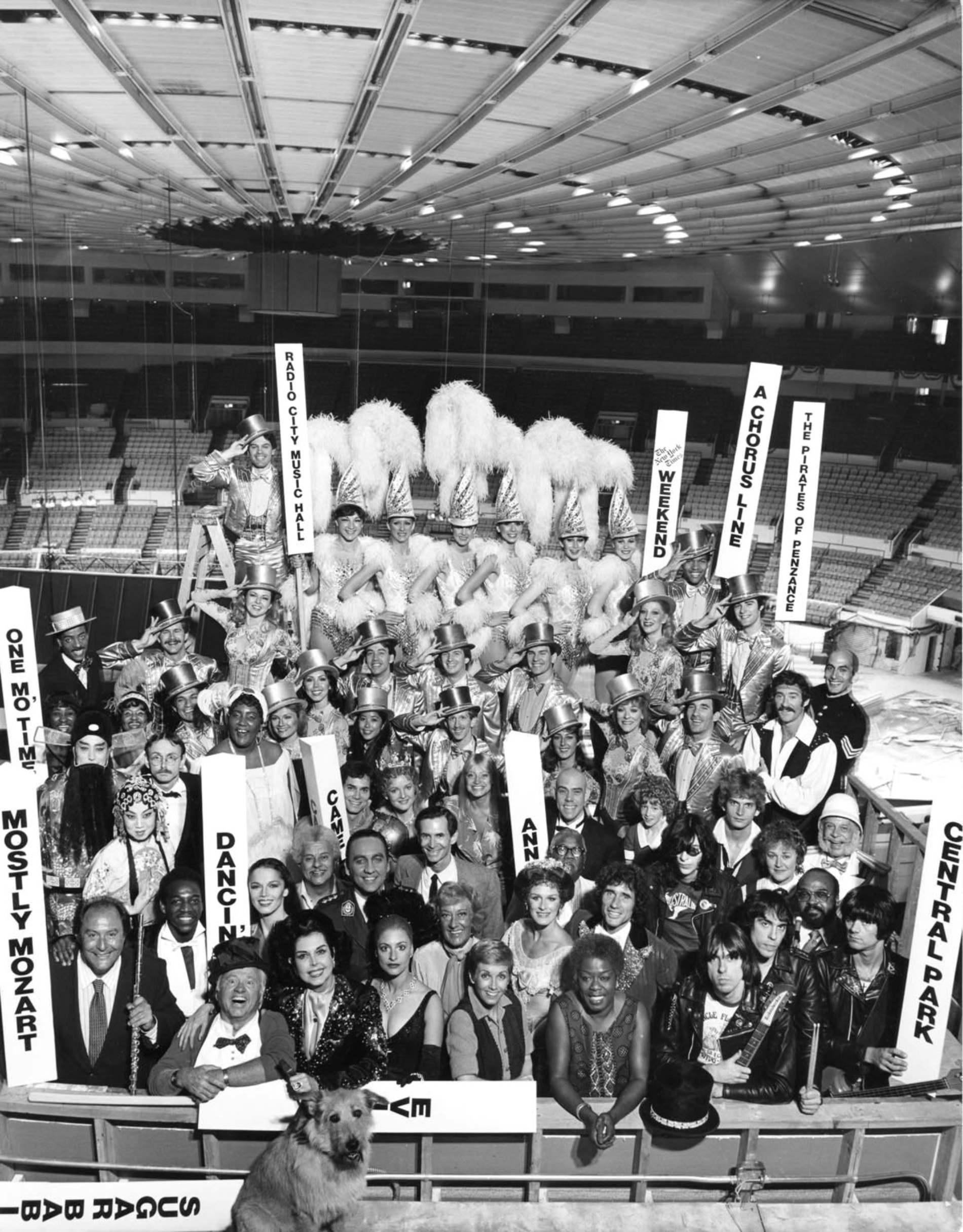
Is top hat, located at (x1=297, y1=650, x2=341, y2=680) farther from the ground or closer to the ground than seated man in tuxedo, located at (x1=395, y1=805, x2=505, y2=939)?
farther from the ground

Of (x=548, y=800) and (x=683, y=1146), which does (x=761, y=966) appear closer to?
(x=683, y=1146)

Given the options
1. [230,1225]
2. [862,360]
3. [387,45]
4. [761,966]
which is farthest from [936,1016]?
[862,360]

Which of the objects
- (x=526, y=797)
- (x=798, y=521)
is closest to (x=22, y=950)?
(x=526, y=797)

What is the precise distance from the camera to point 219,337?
684 cm

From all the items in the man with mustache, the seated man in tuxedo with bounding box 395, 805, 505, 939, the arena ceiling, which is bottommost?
the seated man in tuxedo with bounding box 395, 805, 505, 939

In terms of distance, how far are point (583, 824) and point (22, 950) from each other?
1864 mm

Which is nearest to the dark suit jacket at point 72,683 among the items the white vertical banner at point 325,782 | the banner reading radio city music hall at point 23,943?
the white vertical banner at point 325,782

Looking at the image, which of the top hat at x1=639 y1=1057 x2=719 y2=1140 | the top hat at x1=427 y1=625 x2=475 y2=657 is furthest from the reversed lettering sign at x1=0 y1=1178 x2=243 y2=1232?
the top hat at x1=427 y1=625 x2=475 y2=657

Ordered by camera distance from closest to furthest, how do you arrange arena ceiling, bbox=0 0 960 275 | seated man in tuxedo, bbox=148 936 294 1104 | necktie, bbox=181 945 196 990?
seated man in tuxedo, bbox=148 936 294 1104
necktie, bbox=181 945 196 990
arena ceiling, bbox=0 0 960 275

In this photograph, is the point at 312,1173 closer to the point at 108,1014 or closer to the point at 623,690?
the point at 108,1014

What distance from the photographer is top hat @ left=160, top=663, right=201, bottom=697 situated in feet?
15.5

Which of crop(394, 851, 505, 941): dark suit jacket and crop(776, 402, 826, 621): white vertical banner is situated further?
crop(776, 402, 826, 621): white vertical banner

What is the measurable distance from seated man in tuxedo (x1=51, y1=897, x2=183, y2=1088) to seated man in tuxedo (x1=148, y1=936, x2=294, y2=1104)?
0.11 m

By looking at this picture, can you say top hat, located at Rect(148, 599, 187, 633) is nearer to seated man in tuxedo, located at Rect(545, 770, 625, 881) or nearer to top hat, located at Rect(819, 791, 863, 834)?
seated man in tuxedo, located at Rect(545, 770, 625, 881)
